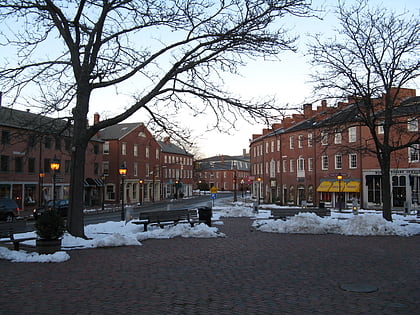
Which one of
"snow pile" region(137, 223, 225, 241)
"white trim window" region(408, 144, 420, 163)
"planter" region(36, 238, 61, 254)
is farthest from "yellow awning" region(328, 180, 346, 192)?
"planter" region(36, 238, 61, 254)

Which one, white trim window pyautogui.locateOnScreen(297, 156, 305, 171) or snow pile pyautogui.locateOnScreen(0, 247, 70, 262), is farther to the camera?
white trim window pyautogui.locateOnScreen(297, 156, 305, 171)

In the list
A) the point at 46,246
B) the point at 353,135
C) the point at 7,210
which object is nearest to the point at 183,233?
the point at 46,246

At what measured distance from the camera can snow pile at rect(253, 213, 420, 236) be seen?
1741 cm

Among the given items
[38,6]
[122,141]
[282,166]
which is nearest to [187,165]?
[122,141]

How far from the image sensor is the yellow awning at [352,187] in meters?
41.1

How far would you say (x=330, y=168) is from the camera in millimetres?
44719

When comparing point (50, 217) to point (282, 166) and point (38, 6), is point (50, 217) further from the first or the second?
point (282, 166)

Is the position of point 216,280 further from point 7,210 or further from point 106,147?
point 106,147

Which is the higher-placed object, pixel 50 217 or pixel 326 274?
pixel 50 217

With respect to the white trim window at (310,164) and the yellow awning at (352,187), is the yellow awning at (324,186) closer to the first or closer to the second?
the yellow awning at (352,187)

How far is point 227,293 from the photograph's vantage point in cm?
762

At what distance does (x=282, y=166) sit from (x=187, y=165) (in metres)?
41.1

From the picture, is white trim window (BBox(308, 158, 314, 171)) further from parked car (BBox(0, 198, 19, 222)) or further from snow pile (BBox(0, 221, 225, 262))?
snow pile (BBox(0, 221, 225, 262))

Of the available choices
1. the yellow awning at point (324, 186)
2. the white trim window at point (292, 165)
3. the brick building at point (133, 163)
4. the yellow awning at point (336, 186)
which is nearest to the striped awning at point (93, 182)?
the brick building at point (133, 163)
